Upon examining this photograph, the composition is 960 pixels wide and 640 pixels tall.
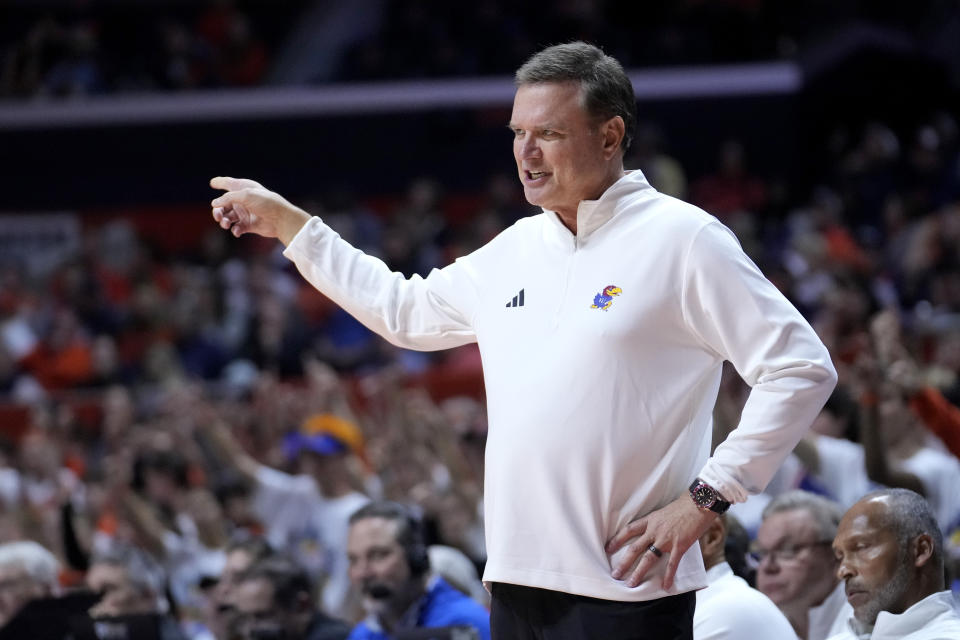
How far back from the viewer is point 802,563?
394 centimetres

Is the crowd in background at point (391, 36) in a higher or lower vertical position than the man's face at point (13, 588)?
higher

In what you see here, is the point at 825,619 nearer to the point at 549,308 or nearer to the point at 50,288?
the point at 549,308

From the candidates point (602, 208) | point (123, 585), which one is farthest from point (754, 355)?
point (123, 585)

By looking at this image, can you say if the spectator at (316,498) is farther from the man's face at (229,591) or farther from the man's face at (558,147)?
the man's face at (558,147)

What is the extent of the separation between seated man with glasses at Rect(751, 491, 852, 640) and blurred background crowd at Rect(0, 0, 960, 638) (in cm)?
67

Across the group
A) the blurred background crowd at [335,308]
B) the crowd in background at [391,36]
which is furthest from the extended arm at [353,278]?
the crowd in background at [391,36]

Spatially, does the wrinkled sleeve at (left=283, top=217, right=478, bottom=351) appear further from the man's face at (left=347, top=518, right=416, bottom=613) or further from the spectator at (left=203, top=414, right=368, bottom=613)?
the spectator at (left=203, top=414, right=368, bottom=613)

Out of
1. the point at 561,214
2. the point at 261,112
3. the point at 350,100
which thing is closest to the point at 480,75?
the point at 350,100

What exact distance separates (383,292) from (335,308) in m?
8.53

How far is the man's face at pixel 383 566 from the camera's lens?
4277 mm

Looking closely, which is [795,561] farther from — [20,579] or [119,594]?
[20,579]

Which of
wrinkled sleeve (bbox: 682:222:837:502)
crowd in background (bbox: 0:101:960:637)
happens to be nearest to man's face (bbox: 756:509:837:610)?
crowd in background (bbox: 0:101:960:637)

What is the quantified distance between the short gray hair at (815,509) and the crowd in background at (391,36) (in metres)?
9.61

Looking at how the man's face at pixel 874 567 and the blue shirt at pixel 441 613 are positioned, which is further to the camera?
the blue shirt at pixel 441 613
